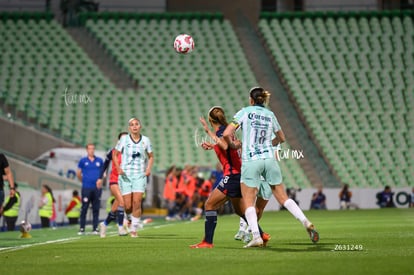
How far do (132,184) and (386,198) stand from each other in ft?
73.4

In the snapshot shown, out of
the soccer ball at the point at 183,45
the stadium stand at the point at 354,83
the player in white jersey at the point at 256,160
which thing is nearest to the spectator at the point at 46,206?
the soccer ball at the point at 183,45

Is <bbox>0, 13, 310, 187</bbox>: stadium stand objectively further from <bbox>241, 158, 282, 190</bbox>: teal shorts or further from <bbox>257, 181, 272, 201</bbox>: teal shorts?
<bbox>241, 158, 282, 190</bbox>: teal shorts

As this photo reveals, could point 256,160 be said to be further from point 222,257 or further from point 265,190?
point 222,257

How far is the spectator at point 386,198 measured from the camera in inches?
1480

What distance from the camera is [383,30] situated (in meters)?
47.0

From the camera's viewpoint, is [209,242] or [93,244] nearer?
[209,242]

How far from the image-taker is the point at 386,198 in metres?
37.7

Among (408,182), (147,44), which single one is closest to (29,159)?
(147,44)

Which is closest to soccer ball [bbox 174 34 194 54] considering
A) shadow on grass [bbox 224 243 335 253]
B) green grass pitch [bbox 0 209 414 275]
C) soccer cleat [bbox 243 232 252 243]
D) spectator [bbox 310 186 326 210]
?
green grass pitch [bbox 0 209 414 275]

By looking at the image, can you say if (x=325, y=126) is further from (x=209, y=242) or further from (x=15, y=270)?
(x=15, y=270)

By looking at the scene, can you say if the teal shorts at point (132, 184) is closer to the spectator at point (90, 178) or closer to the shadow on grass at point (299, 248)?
the shadow on grass at point (299, 248)

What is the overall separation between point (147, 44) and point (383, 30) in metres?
12.7

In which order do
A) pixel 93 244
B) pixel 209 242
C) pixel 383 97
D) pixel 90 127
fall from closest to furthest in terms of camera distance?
pixel 209 242 < pixel 93 244 < pixel 90 127 < pixel 383 97

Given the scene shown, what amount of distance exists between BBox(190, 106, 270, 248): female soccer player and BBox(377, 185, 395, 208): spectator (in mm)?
25046
